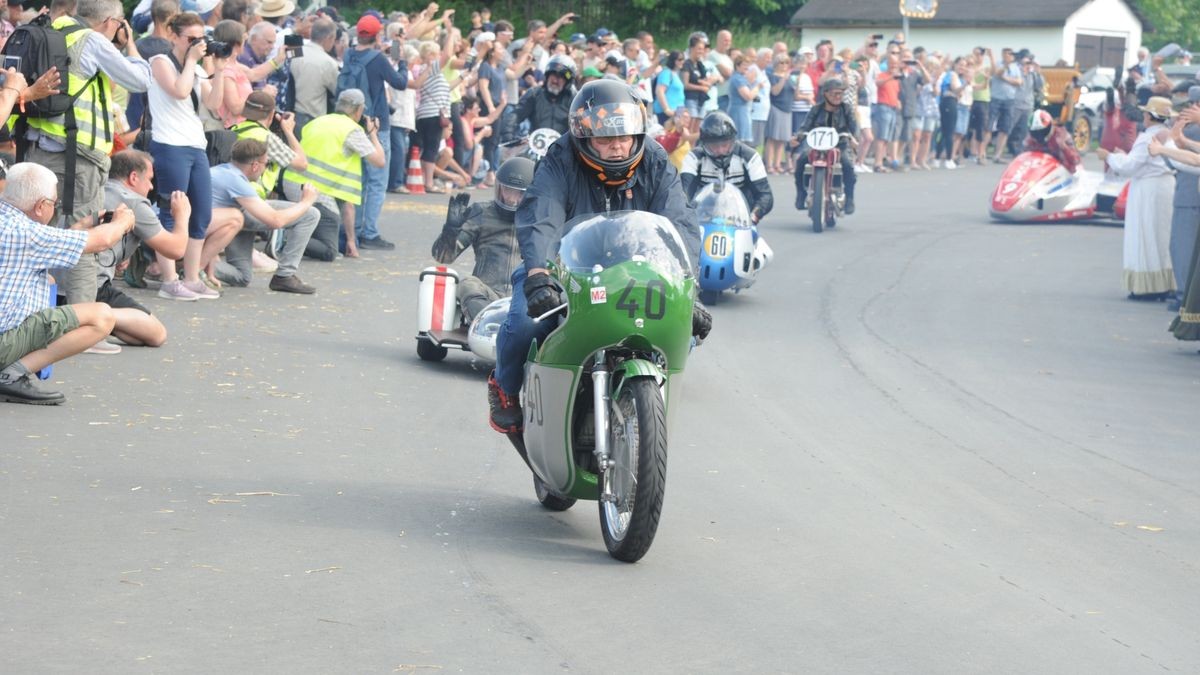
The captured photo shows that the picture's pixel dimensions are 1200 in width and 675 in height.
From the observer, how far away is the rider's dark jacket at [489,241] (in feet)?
39.1

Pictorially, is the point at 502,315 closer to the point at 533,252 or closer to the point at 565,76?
the point at 533,252

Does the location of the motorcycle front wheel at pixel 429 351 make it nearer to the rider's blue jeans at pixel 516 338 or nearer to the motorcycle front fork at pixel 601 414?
the rider's blue jeans at pixel 516 338

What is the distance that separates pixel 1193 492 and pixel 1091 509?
2.95 ft

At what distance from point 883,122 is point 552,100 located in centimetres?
1511

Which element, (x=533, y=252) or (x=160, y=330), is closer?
(x=533, y=252)

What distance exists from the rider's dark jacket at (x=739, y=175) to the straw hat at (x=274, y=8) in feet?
16.2

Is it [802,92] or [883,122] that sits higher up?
[802,92]

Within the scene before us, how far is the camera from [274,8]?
60.2 ft

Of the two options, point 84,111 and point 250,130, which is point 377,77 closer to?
point 250,130

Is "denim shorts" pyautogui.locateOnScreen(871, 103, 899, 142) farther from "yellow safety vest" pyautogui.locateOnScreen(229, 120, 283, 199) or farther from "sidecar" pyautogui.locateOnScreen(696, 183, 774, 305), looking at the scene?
"yellow safety vest" pyautogui.locateOnScreen(229, 120, 283, 199)

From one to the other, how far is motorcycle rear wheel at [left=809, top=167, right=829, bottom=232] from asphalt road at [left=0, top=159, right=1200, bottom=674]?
7835 millimetres

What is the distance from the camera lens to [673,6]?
179 ft

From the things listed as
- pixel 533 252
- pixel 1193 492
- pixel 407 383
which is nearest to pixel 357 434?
pixel 407 383

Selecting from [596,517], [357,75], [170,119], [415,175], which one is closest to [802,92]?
[415,175]
